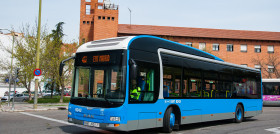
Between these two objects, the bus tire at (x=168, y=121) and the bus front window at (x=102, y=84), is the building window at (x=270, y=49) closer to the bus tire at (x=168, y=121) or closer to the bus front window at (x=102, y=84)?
the bus tire at (x=168, y=121)

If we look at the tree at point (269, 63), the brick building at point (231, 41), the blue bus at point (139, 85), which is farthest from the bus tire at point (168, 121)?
the tree at point (269, 63)

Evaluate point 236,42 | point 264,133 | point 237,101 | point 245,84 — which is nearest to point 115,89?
point 264,133

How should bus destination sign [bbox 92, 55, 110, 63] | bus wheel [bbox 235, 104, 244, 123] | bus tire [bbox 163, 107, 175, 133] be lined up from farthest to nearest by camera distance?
bus wheel [bbox 235, 104, 244, 123] < bus tire [bbox 163, 107, 175, 133] < bus destination sign [bbox 92, 55, 110, 63]

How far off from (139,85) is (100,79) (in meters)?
1.11

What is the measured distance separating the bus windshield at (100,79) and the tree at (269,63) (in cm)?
4621

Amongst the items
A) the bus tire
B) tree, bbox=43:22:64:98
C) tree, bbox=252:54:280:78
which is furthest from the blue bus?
tree, bbox=252:54:280:78

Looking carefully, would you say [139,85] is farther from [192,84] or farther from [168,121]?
[192,84]

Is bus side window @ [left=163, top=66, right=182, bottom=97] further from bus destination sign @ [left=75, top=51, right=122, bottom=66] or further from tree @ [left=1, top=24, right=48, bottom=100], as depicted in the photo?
tree @ [left=1, top=24, right=48, bottom=100]

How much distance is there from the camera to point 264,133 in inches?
380

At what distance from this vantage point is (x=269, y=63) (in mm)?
50500

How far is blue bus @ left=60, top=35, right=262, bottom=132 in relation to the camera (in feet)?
24.4

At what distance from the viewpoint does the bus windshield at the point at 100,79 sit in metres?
7.43

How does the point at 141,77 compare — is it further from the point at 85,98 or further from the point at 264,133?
the point at 264,133

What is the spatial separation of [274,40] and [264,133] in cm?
4694
